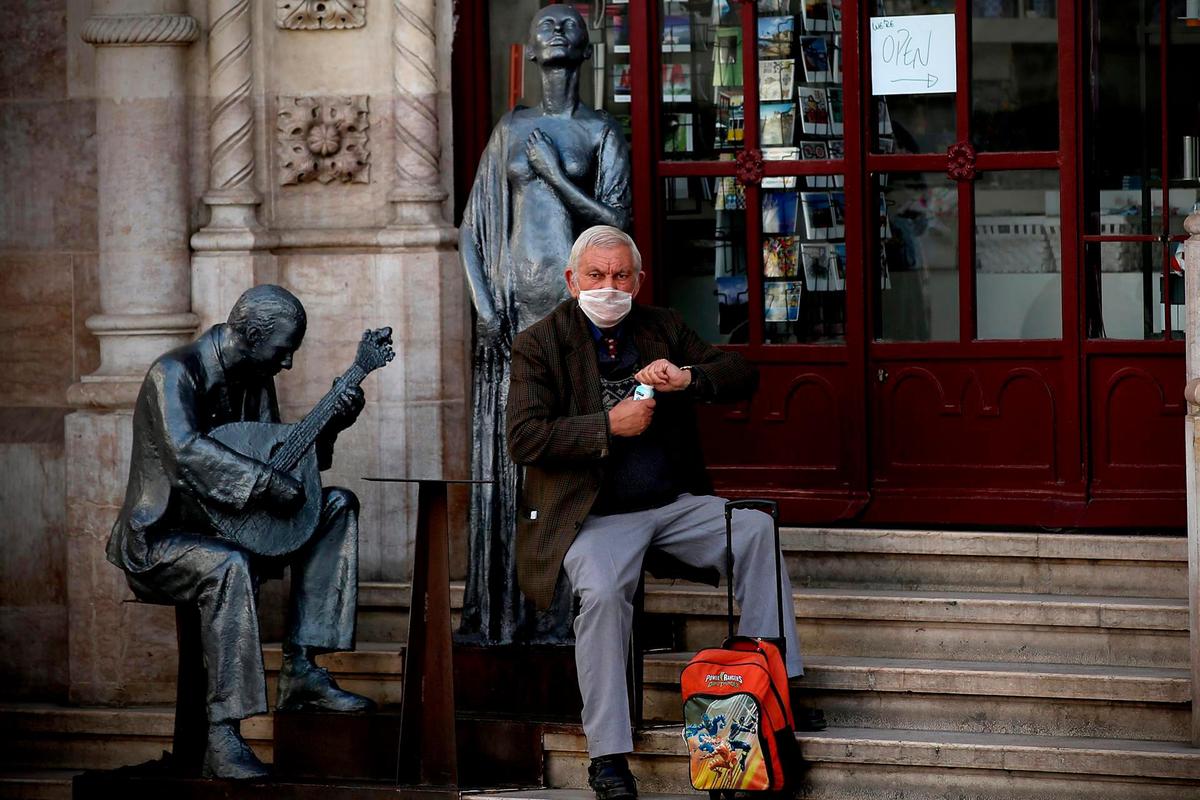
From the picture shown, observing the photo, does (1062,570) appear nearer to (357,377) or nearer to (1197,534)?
(1197,534)

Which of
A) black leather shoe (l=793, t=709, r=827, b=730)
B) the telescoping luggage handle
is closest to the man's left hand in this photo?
the telescoping luggage handle

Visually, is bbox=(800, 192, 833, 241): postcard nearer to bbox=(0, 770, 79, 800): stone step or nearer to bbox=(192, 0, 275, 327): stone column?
bbox=(192, 0, 275, 327): stone column

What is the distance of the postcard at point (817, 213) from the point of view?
8.77 meters

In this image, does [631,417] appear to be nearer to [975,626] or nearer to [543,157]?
[543,157]

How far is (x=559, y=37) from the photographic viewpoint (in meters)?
7.71

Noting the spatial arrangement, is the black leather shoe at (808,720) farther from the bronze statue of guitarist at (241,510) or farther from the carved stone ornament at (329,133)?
the carved stone ornament at (329,133)

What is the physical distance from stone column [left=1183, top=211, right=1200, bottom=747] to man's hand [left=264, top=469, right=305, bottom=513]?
111 inches

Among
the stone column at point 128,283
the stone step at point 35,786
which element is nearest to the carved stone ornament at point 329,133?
the stone column at point 128,283

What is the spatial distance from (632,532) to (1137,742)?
1.72m

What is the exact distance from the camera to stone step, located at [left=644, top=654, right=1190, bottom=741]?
7.29m

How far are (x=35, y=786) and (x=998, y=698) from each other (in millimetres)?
3484

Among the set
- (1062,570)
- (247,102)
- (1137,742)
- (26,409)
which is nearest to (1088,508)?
(1062,570)

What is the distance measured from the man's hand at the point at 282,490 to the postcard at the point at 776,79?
2.55m

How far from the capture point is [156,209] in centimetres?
860
